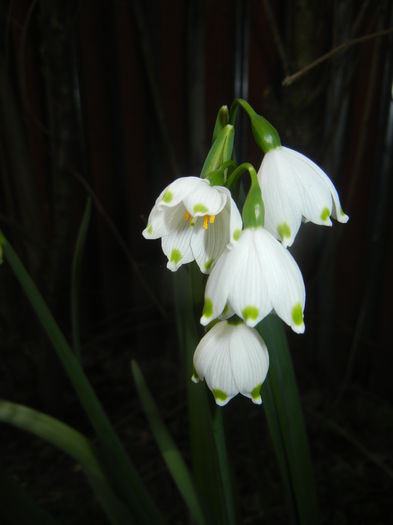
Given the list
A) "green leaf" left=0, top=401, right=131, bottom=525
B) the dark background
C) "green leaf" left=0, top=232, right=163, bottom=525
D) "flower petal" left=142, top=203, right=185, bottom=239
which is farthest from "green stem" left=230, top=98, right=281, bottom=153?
the dark background

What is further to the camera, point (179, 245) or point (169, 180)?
point (169, 180)

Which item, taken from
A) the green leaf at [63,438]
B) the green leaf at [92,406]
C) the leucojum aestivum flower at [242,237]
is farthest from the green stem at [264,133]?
the green leaf at [63,438]

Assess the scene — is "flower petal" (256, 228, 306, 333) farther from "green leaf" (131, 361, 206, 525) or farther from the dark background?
the dark background

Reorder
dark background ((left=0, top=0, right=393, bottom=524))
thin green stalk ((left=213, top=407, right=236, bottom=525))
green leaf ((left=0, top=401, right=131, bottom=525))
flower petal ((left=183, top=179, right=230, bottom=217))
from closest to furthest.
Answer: flower petal ((left=183, top=179, right=230, bottom=217)) < thin green stalk ((left=213, top=407, right=236, bottom=525)) < green leaf ((left=0, top=401, right=131, bottom=525)) < dark background ((left=0, top=0, right=393, bottom=524))

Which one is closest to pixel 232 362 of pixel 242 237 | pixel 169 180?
pixel 242 237

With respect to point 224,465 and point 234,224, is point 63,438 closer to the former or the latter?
point 224,465

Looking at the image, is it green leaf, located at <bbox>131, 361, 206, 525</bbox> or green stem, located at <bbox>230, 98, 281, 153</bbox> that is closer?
green stem, located at <bbox>230, 98, 281, 153</bbox>

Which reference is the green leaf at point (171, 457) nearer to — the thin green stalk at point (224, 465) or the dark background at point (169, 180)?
the thin green stalk at point (224, 465)
